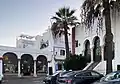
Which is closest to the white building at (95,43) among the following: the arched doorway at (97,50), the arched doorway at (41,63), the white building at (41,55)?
the arched doorway at (97,50)

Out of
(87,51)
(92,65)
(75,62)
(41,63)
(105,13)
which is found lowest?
(92,65)

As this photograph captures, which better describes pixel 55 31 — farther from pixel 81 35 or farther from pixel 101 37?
pixel 101 37

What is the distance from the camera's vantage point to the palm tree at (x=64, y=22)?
1516 inches

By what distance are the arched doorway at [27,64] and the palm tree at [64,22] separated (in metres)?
18.6

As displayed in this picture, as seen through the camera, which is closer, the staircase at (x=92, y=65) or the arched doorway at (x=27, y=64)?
the staircase at (x=92, y=65)

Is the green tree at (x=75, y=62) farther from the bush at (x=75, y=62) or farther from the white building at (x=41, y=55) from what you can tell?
the white building at (x=41, y=55)

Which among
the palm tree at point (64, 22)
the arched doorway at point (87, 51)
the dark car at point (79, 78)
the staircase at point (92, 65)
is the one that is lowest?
the dark car at point (79, 78)

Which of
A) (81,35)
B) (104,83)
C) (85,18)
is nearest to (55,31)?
(81,35)

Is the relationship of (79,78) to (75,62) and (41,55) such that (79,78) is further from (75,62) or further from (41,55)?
(41,55)

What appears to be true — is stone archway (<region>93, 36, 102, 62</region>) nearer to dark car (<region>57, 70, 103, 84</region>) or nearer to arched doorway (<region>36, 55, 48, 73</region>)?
dark car (<region>57, 70, 103, 84</region>)

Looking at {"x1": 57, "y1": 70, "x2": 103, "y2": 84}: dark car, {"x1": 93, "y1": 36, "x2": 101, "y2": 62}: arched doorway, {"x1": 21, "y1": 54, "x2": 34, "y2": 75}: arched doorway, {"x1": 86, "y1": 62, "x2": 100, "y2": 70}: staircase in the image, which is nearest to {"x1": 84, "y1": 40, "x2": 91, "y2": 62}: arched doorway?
{"x1": 93, "y1": 36, "x2": 101, "y2": 62}: arched doorway

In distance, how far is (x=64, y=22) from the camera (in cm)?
3862

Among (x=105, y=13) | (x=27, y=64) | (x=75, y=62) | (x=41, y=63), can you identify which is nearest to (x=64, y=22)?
(x=75, y=62)

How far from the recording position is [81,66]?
35.8 metres
